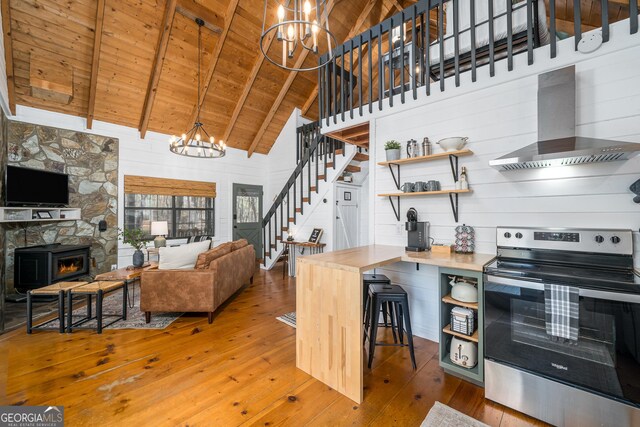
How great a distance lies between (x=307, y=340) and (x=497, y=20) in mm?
3351

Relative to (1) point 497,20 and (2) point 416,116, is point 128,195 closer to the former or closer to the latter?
(2) point 416,116

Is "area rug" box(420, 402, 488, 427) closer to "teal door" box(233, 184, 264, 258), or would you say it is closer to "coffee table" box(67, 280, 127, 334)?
"coffee table" box(67, 280, 127, 334)

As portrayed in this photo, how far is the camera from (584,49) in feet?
6.98

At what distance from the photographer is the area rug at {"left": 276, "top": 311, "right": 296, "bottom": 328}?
3.39m

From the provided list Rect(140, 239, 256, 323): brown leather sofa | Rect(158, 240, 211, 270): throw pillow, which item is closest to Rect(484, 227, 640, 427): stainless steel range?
Rect(140, 239, 256, 323): brown leather sofa

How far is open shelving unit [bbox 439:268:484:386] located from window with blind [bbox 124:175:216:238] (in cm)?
585

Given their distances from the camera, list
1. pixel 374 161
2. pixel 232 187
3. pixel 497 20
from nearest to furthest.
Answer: pixel 497 20
pixel 374 161
pixel 232 187

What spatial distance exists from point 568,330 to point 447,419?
92cm

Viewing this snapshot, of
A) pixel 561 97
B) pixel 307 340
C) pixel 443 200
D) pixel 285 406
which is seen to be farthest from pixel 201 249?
pixel 561 97

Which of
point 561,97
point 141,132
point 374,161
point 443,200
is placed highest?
point 141,132

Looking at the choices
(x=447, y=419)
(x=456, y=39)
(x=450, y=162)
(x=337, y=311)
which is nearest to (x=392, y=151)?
(x=450, y=162)

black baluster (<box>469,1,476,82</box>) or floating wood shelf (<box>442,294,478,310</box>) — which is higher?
black baluster (<box>469,1,476,82</box>)

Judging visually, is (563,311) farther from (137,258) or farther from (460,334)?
(137,258)

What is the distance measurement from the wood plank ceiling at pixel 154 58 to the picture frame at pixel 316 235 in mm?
3217
